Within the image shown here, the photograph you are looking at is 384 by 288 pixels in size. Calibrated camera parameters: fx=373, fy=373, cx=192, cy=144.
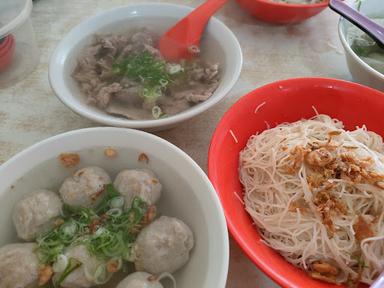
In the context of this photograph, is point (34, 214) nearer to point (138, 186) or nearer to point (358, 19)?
point (138, 186)

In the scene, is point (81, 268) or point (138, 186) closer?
point (81, 268)

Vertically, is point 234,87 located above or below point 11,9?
below

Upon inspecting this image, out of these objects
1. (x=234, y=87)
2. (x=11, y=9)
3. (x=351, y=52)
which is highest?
(x=351, y=52)

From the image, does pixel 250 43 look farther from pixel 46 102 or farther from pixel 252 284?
pixel 252 284

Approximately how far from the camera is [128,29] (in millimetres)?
1533

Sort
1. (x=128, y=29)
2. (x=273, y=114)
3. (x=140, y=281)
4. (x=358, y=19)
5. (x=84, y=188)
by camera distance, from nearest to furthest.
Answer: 1. (x=140, y=281)
2. (x=84, y=188)
3. (x=273, y=114)
4. (x=358, y=19)
5. (x=128, y=29)

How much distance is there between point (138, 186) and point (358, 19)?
1064 millimetres

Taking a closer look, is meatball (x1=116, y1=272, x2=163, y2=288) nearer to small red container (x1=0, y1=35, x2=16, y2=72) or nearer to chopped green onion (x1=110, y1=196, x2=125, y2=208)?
chopped green onion (x1=110, y1=196, x2=125, y2=208)

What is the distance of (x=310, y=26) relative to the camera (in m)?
1.78

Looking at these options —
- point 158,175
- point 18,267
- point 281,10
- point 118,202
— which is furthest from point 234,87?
point 18,267

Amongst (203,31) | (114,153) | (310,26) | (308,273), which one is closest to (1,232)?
(114,153)

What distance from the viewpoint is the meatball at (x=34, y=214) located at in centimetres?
82

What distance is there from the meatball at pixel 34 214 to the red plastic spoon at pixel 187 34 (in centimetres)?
80

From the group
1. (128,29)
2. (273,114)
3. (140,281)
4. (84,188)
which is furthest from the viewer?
(128,29)
